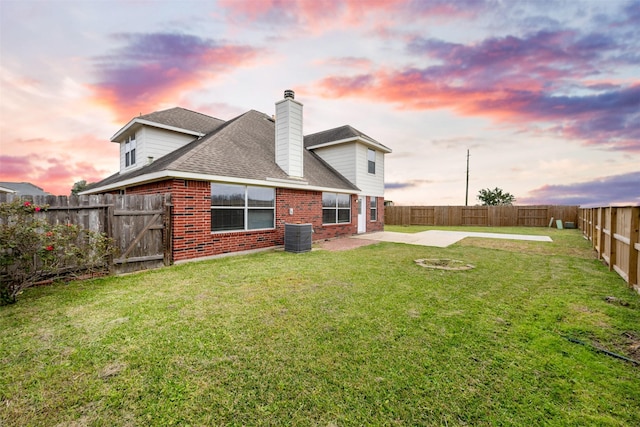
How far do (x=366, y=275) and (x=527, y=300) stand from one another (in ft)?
10.00

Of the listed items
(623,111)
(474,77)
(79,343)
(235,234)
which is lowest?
(79,343)

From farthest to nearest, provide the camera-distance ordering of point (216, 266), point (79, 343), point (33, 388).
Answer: point (216, 266) < point (79, 343) < point (33, 388)

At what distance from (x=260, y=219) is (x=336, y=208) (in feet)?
17.0

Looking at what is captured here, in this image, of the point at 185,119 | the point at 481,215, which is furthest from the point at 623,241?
the point at 481,215

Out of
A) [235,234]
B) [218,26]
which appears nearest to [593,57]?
[218,26]

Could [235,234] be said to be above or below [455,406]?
above

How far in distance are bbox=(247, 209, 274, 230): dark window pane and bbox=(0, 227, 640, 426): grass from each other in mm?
3837

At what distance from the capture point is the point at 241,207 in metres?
8.79

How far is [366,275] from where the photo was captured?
6.02m

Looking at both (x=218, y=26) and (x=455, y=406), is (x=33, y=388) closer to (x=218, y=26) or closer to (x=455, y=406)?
(x=455, y=406)

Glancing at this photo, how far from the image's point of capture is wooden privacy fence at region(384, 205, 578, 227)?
21594 millimetres

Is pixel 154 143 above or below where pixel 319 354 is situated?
above

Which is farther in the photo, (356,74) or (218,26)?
(356,74)

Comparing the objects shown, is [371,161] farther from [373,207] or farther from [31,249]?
[31,249]
